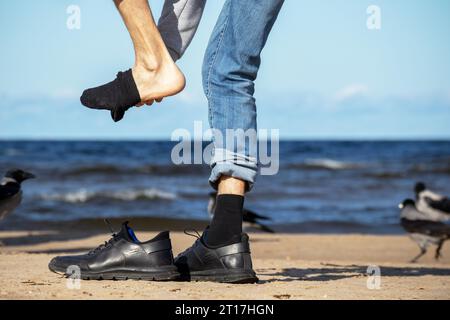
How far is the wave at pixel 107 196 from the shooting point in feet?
49.7

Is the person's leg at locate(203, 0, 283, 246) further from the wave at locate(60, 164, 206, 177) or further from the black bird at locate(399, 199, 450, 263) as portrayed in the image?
the wave at locate(60, 164, 206, 177)

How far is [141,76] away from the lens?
307 centimetres

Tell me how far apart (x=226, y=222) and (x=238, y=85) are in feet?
1.91

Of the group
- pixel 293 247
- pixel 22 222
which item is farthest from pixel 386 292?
pixel 22 222

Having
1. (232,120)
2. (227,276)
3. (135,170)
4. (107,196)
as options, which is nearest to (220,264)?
(227,276)

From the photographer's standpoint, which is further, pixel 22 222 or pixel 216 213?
pixel 22 222

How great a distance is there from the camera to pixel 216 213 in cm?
319

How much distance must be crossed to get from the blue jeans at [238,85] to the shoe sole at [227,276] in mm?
375

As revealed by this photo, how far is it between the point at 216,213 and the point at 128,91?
63cm

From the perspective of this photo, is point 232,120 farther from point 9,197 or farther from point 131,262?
point 9,197

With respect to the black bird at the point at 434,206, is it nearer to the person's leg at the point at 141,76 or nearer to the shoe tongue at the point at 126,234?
the shoe tongue at the point at 126,234
